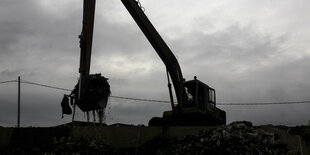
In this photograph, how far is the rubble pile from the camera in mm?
9930

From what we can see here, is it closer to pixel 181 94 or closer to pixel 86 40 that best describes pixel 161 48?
pixel 181 94

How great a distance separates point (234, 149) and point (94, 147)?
162 inches

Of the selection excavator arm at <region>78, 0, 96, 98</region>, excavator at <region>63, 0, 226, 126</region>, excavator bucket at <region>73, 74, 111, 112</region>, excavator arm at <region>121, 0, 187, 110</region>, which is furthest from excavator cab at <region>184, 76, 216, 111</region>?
excavator arm at <region>78, 0, 96, 98</region>

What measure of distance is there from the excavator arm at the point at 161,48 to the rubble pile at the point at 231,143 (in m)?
2.85

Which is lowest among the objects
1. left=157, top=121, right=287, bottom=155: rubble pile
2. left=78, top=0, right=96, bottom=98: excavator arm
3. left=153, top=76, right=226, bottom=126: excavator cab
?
left=157, top=121, right=287, bottom=155: rubble pile

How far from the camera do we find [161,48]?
1393 centimetres

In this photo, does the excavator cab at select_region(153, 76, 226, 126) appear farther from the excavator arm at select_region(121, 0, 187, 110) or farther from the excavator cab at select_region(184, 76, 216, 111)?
the excavator arm at select_region(121, 0, 187, 110)

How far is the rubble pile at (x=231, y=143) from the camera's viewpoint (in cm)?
993

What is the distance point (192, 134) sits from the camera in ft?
38.3

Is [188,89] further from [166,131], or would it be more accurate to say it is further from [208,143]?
[208,143]

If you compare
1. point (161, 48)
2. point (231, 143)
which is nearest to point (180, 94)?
point (161, 48)

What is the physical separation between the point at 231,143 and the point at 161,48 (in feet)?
17.1

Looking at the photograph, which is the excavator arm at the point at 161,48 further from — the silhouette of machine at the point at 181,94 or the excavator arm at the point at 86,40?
the excavator arm at the point at 86,40

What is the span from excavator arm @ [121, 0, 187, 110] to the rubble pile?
2847 mm
